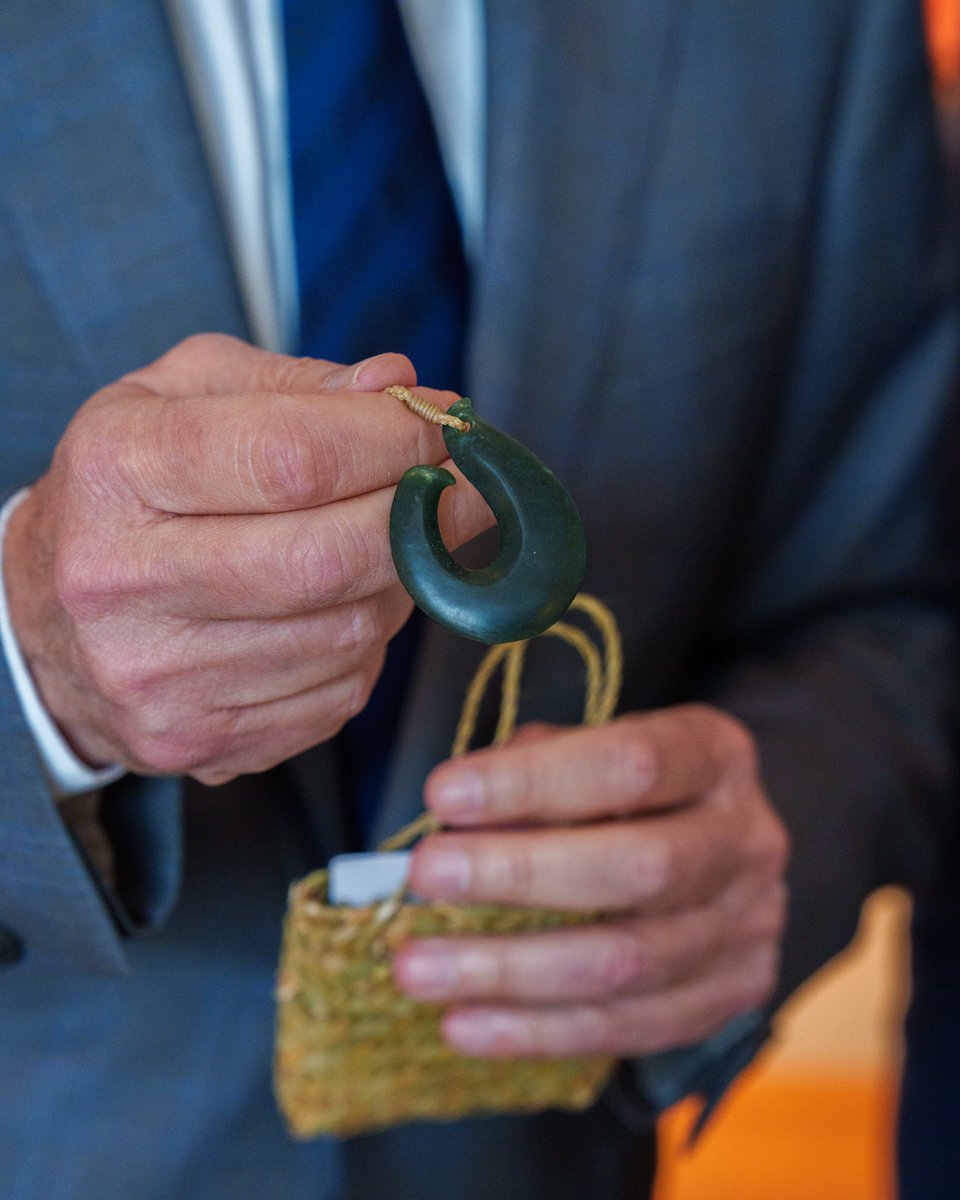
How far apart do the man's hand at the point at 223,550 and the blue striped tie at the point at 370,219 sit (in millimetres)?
133

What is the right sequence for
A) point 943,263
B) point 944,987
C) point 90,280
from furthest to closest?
point 944,987
point 943,263
point 90,280

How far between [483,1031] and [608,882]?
0.11 metres

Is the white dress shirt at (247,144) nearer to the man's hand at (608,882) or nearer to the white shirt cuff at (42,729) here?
the white shirt cuff at (42,729)

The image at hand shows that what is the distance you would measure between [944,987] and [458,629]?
0.79 m

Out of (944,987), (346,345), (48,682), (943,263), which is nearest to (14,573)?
(48,682)

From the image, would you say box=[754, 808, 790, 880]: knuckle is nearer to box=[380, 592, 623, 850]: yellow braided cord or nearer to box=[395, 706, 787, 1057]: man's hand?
box=[395, 706, 787, 1057]: man's hand

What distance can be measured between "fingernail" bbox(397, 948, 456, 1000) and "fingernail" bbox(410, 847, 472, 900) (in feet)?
0.13

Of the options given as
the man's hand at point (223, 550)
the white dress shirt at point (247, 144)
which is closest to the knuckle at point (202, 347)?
the man's hand at point (223, 550)

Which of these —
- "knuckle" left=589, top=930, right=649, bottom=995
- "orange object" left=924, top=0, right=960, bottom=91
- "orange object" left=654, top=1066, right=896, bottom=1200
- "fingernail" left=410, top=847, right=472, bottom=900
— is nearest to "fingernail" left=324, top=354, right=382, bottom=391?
"fingernail" left=410, top=847, right=472, bottom=900

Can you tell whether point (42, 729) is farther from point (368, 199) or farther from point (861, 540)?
point (861, 540)

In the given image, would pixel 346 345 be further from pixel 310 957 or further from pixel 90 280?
pixel 310 957

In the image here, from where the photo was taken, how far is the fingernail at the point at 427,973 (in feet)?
1.65

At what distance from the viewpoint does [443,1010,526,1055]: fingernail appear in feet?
1.80

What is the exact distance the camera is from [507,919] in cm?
54
